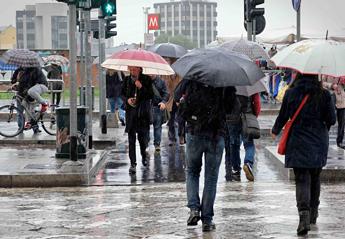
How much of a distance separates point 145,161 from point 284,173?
8.86 feet

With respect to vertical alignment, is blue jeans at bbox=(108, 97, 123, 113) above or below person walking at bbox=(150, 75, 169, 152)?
below

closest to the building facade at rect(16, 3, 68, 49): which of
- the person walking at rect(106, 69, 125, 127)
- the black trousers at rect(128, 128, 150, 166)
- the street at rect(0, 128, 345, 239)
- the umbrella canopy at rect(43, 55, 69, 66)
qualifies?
the umbrella canopy at rect(43, 55, 69, 66)

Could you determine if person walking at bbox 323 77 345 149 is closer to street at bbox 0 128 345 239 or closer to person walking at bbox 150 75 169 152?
person walking at bbox 150 75 169 152

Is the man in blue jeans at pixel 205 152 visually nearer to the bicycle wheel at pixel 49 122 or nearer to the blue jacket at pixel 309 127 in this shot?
the blue jacket at pixel 309 127

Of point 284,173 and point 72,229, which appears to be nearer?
point 72,229

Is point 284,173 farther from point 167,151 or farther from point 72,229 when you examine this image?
point 72,229

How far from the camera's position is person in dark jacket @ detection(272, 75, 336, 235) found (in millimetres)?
A: 8789

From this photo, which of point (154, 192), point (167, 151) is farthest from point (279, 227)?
point (167, 151)

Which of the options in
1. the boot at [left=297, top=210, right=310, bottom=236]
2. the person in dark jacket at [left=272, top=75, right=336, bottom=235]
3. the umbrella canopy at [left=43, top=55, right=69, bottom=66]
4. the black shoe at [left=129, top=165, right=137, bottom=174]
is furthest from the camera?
the umbrella canopy at [left=43, top=55, right=69, bottom=66]

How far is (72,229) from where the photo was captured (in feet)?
30.6

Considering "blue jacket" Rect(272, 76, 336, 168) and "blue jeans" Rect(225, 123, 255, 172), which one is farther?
"blue jeans" Rect(225, 123, 255, 172)

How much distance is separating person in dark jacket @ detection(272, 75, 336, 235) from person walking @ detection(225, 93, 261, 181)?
4163mm

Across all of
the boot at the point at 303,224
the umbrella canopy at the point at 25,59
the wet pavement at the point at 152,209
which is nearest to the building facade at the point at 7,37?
the umbrella canopy at the point at 25,59

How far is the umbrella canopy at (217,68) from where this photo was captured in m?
8.92
